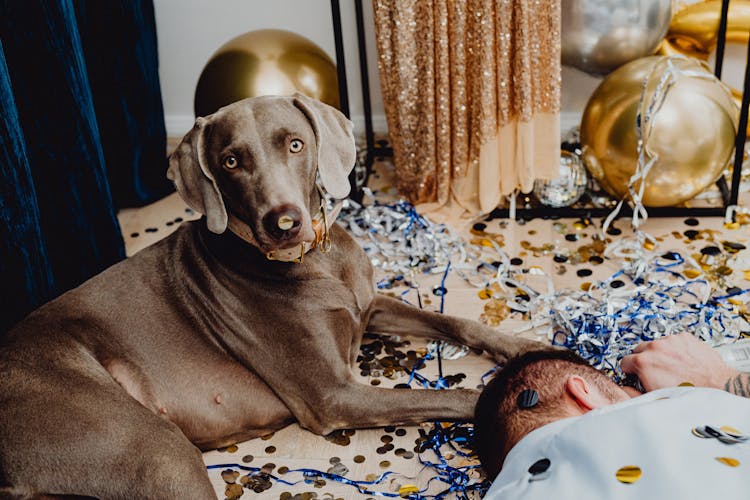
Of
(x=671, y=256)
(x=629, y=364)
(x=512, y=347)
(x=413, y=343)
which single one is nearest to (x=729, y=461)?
(x=629, y=364)

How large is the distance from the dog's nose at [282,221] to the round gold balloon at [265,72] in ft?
3.44

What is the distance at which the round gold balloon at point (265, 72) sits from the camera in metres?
2.90

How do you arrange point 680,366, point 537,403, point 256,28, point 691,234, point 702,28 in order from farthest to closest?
1. point 256,28
2. point 702,28
3. point 691,234
4. point 680,366
5. point 537,403

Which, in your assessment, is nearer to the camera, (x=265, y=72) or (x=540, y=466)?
(x=540, y=466)

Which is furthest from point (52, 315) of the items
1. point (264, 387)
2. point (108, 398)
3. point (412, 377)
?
point (412, 377)

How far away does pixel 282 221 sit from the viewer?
190cm

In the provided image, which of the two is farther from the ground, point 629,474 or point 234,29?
point 234,29

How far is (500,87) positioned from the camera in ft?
9.28

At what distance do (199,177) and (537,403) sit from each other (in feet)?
3.09

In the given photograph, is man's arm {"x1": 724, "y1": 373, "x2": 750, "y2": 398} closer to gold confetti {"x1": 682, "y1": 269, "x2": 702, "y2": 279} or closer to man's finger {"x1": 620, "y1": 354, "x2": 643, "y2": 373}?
man's finger {"x1": 620, "y1": 354, "x2": 643, "y2": 373}

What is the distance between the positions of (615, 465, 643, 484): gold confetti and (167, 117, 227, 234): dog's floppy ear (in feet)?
3.57

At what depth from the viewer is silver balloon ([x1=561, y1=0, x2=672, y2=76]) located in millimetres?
2844

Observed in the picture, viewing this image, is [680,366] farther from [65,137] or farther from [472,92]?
[65,137]

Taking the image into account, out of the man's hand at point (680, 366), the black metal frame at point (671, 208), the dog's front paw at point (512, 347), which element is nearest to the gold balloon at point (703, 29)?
the black metal frame at point (671, 208)
